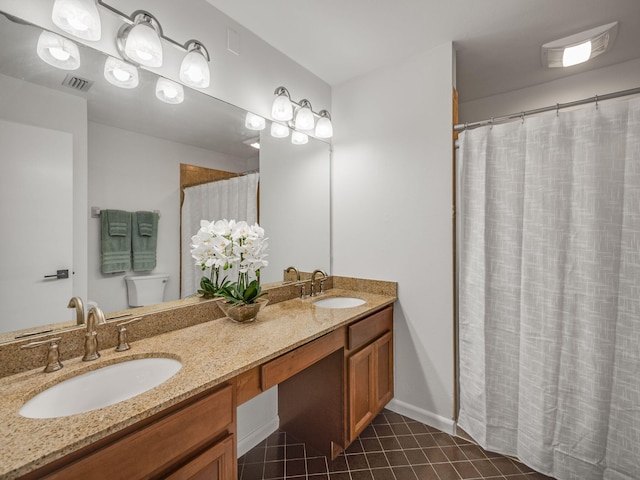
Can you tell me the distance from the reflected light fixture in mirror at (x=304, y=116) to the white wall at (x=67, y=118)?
47.6 inches

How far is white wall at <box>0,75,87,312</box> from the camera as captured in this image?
1044 mm

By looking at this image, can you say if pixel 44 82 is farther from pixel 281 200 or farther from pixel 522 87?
pixel 522 87

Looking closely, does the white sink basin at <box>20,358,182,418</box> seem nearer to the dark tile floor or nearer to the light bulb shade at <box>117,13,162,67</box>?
the dark tile floor

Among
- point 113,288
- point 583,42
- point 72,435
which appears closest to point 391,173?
point 583,42

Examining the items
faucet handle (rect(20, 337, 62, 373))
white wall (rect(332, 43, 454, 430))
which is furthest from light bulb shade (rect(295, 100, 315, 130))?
faucet handle (rect(20, 337, 62, 373))

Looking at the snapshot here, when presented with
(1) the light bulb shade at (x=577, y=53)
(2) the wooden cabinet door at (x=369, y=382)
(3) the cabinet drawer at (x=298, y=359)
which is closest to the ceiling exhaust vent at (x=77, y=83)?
(3) the cabinet drawer at (x=298, y=359)

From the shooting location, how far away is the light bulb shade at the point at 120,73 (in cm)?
125

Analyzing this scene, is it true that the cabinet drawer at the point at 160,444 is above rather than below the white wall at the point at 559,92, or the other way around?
below

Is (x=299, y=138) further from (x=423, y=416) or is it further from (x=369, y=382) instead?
(x=423, y=416)

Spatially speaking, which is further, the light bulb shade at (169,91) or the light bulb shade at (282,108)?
the light bulb shade at (282,108)

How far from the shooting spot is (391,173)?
84.8 inches

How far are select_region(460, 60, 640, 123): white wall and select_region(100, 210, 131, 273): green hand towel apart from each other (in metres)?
2.80

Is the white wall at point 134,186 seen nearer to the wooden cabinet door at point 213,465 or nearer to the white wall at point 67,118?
the white wall at point 67,118

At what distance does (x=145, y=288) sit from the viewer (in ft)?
4.52
